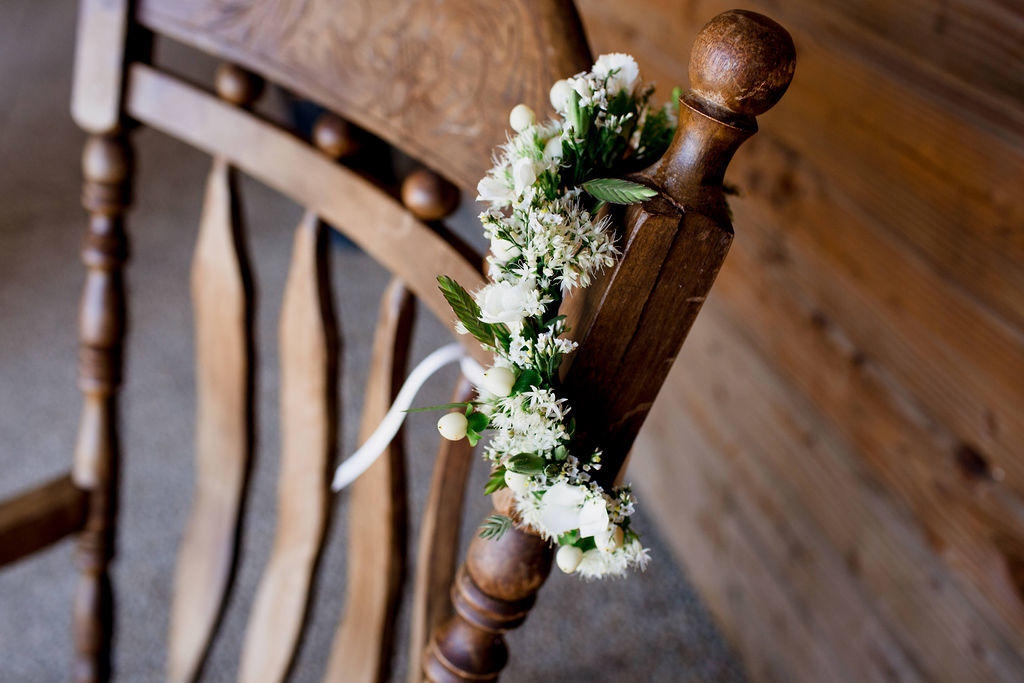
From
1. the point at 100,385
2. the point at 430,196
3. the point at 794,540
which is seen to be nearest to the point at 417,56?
the point at 430,196

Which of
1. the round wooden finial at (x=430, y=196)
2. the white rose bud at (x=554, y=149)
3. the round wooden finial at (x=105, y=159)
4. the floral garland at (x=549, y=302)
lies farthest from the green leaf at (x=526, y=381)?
the round wooden finial at (x=105, y=159)

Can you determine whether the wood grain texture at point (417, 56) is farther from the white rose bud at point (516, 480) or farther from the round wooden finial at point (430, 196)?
the white rose bud at point (516, 480)

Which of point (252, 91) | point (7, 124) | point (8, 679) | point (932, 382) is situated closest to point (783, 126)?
point (932, 382)

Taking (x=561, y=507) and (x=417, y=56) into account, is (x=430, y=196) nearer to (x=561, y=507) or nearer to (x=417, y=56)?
(x=417, y=56)

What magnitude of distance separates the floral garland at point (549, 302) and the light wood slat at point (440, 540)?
167mm

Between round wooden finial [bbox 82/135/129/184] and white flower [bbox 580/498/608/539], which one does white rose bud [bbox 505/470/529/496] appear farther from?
round wooden finial [bbox 82/135/129/184]

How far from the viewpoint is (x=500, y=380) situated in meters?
0.38

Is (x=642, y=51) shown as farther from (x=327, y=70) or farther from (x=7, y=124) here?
(x=7, y=124)

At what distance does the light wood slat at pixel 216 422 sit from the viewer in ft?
2.34

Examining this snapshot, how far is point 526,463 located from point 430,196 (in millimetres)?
238

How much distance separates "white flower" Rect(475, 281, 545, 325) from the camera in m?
0.39

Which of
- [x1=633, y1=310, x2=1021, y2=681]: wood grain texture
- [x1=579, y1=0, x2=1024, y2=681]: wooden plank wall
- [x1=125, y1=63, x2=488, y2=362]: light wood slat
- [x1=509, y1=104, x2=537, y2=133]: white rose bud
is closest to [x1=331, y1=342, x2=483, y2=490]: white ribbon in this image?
[x1=125, y1=63, x2=488, y2=362]: light wood slat

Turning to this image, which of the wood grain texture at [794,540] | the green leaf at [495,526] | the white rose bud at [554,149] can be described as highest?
the white rose bud at [554,149]

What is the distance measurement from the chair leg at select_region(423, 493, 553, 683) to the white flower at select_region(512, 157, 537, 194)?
17cm
